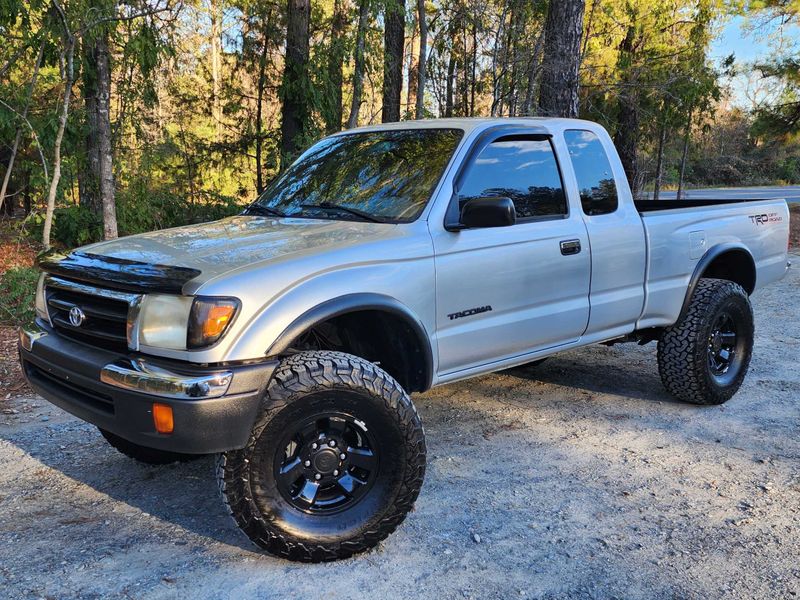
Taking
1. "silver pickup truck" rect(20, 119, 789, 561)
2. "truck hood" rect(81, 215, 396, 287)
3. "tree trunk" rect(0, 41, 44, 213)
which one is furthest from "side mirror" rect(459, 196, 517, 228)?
"tree trunk" rect(0, 41, 44, 213)

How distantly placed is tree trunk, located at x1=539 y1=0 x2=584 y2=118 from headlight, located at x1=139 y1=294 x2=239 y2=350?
8.09 metres

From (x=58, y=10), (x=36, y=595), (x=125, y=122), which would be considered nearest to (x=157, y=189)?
(x=125, y=122)

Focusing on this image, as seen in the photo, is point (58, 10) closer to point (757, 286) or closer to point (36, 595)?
point (36, 595)

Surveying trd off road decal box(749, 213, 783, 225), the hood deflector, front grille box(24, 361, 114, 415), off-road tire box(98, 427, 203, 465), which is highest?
trd off road decal box(749, 213, 783, 225)

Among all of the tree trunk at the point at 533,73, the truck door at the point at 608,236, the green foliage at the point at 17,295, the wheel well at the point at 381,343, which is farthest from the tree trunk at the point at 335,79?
the wheel well at the point at 381,343

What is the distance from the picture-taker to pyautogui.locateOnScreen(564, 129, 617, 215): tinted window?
4.36 meters

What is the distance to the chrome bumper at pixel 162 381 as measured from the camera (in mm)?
2611

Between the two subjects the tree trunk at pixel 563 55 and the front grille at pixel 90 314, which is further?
the tree trunk at pixel 563 55

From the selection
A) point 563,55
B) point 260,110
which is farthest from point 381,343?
point 260,110

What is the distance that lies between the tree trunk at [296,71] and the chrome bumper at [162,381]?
8.99 m

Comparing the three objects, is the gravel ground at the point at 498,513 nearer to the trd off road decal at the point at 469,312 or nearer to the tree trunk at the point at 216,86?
the trd off road decal at the point at 469,312

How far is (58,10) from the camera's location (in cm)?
707

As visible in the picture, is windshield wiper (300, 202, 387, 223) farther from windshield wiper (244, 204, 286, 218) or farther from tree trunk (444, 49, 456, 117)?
tree trunk (444, 49, 456, 117)

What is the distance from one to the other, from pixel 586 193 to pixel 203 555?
3.08 meters
